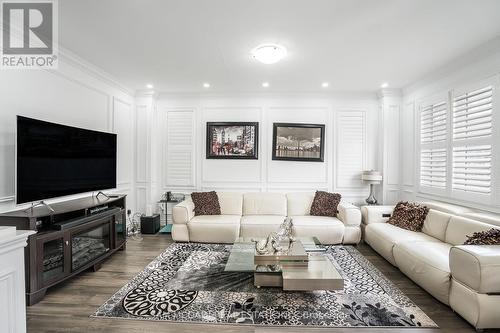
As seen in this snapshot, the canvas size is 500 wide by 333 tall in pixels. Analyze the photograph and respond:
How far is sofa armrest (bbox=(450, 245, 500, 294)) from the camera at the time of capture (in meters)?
1.89

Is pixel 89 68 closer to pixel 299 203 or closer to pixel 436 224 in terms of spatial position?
pixel 299 203

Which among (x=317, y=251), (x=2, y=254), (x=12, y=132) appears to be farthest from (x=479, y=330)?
(x=12, y=132)

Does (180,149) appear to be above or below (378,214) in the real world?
above

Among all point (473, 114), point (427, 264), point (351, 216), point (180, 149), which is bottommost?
point (427, 264)

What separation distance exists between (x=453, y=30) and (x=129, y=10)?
332 centimetres

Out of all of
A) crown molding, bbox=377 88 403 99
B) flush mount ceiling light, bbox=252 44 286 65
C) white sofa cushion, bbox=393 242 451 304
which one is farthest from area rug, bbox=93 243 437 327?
crown molding, bbox=377 88 403 99

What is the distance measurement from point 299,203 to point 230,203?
4.24 feet

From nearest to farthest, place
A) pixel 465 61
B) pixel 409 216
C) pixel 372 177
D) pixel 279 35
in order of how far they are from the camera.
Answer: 1. pixel 279 35
2. pixel 465 61
3. pixel 409 216
4. pixel 372 177

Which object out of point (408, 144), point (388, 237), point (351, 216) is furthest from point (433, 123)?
point (388, 237)

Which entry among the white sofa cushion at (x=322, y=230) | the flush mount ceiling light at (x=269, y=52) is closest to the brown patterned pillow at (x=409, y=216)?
the white sofa cushion at (x=322, y=230)

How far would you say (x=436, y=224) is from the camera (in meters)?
3.10

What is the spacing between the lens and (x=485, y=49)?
2.92 metres

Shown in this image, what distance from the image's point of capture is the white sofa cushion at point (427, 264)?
225 cm

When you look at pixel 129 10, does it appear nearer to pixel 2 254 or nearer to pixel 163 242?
pixel 2 254
